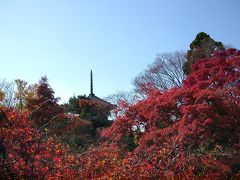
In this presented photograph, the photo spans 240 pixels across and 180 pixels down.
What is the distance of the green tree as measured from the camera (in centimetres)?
2281

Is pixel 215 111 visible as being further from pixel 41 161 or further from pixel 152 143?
pixel 41 161

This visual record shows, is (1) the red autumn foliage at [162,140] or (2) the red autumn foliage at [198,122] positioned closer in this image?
(1) the red autumn foliage at [162,140]

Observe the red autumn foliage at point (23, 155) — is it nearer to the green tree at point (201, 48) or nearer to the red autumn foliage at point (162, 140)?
the red autumn foliage at point (162, 140)

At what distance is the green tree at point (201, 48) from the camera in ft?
74.8

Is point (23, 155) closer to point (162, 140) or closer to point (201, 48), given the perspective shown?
point (162, 140)

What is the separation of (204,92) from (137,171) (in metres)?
5.23

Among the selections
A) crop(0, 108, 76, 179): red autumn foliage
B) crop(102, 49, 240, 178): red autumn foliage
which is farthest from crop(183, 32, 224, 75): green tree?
crop(0, 108, 76, 179): red autumn foliage

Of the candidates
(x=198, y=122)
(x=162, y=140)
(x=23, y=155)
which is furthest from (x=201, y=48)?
(x=23, y=155)

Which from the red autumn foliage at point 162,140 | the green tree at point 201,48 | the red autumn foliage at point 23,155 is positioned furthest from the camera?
the green tree at point 201,48

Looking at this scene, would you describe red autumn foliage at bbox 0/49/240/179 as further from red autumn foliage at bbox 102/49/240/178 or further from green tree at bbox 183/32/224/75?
green tree at bbox 183/32/224/75

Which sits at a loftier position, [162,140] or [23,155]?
[162,140]

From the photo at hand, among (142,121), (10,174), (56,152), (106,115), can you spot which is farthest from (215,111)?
(106,115)

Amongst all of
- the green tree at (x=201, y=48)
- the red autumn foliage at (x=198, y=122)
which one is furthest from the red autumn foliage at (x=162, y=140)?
the green tree at (x=201, y=48)

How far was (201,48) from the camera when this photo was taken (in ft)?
76.2
